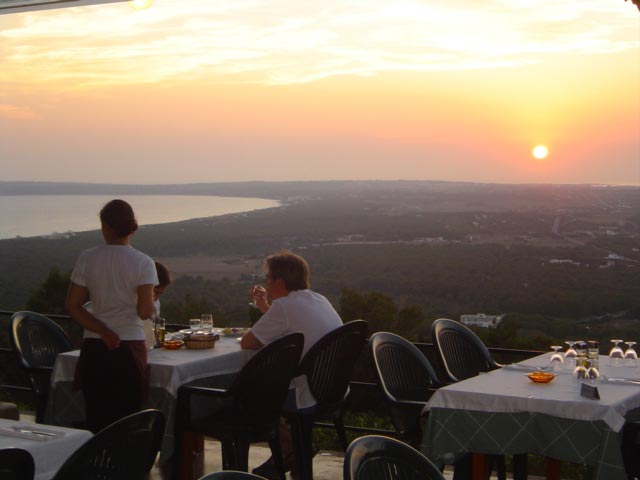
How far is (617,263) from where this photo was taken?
14750 millimetres

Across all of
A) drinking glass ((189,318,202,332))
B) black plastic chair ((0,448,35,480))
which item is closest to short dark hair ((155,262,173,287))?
drinking glass ((189,318,202,332))

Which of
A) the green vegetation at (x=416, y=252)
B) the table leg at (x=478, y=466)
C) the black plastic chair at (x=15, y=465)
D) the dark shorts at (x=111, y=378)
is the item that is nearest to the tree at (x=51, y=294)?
the green vegetation at (x=416, y=252)

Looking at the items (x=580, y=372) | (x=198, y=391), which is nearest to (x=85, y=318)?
(x=198, y=391)

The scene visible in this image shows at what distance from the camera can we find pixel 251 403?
4.10 metres

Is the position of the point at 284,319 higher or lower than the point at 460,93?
lower

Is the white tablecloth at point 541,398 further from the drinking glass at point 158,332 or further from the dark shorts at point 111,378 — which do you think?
the drinking glass at point 158,332

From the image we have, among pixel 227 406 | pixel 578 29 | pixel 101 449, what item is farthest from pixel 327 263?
pixel 101 449

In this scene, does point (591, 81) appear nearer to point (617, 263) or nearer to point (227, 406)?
point (617, 263)

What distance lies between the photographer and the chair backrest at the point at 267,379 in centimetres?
404

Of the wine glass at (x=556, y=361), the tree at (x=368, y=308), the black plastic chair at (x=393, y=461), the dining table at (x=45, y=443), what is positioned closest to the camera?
the black plastic chair at (x=393, y=461)

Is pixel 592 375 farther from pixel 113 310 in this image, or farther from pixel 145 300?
pixel 113 310

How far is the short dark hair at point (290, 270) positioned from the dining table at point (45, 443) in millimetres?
1825

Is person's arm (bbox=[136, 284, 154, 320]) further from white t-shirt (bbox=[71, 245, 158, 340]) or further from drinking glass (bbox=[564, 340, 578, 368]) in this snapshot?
drinking glass (bbox=[564, 340, 578, 368])

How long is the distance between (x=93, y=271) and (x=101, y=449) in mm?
1891
